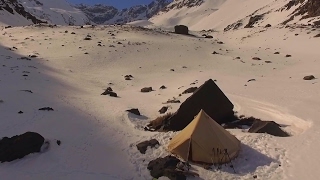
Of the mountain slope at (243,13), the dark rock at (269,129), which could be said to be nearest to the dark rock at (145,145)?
the dark rock at (269,129)

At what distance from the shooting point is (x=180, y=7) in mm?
182250

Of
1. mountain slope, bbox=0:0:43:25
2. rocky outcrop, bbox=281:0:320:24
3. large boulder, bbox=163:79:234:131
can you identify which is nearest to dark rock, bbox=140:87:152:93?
large boulder, bbox=163:79:234:131

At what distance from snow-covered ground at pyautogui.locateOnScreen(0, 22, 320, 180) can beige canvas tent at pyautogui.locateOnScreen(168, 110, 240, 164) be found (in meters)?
0.42

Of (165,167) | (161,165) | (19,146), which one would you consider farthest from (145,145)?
(19,146)

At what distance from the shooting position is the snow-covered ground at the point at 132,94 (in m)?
10.8

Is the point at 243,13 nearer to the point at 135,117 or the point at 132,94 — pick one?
the point at 132,94

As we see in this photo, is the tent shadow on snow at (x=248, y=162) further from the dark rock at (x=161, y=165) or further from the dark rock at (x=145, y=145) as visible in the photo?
the dark rock at (x=145, y=145)

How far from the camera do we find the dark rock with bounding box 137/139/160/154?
1182 cm

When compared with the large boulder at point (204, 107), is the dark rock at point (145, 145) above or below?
below

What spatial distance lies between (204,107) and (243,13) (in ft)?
308

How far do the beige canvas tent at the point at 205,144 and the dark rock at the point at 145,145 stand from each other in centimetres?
59

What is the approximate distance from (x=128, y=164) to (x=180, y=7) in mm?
177620

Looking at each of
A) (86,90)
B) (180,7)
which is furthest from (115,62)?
(180,7)

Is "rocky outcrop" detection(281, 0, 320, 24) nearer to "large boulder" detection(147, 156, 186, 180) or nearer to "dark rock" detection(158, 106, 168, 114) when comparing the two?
"dark rock" detection(158, 106, 168, 114)
